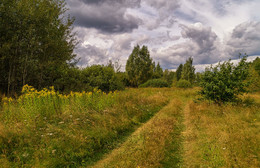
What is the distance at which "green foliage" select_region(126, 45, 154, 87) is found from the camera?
1746 inches

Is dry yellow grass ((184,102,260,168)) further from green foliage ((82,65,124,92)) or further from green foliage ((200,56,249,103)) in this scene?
green foliage ((82,65,124,92))

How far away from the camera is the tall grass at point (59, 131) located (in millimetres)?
4773

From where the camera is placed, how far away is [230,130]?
636cm

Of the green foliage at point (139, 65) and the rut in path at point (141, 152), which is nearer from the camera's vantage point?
the rut in path at point (141, 152)

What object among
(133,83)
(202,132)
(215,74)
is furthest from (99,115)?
(133,83)

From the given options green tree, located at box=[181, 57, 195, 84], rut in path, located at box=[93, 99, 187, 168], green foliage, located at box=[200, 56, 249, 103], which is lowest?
rut in path, located at box=[93, 99, 187, 168]

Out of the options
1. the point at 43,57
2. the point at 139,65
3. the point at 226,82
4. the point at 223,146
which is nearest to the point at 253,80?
the point at 226,82

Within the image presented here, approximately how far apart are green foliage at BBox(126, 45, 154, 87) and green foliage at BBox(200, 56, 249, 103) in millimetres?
32171

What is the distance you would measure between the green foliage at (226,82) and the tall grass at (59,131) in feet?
22.6

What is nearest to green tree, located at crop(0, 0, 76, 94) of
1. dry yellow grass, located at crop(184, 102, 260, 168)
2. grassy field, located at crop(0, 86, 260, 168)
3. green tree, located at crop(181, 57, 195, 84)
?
grassy field, located at crop(0, 86, 260, 168)

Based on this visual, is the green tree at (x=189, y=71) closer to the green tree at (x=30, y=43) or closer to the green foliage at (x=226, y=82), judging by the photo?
the green foliage at (x=226, y=82)

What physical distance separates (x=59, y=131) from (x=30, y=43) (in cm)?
897

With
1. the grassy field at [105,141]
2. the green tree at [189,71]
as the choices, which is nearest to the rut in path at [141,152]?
the grassy field at [105,141]

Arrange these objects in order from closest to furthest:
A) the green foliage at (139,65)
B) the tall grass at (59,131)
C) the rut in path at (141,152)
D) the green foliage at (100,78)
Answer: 1. the rut in path at (141,152)
2. the tall grass at (59,131)
3. the green foliage at (100,78)
4. the green foliage at (139,65)
